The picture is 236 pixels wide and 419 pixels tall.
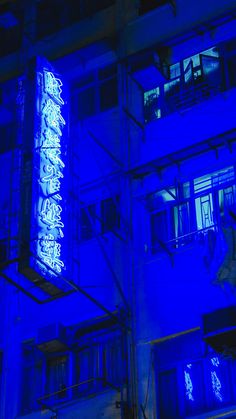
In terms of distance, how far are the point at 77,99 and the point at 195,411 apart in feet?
25.4

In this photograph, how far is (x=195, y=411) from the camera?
1326 cm

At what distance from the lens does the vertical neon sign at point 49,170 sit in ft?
45.2

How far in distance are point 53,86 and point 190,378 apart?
238 inches

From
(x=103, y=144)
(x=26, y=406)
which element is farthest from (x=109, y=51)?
(x=26, y=406)

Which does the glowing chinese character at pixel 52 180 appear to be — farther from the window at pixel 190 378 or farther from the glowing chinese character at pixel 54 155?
the window at pixel 190 378

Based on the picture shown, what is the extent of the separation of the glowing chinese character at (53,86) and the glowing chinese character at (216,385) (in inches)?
230

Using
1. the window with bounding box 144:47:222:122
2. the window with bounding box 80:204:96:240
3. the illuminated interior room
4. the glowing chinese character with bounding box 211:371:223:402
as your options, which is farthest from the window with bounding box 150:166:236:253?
the glowing chinese character with bounding box 211:371:223:402

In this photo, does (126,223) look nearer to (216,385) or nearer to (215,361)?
(215,361)

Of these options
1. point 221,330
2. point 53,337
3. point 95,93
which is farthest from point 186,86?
point 221,330

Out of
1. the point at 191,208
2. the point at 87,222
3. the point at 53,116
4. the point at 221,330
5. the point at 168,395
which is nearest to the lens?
the point at 221,330

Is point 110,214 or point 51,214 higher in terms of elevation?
point 110,214

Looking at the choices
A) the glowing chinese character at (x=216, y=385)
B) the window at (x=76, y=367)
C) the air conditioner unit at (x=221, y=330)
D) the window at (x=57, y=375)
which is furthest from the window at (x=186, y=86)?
the glowing chinese character at (x=216, y=385)

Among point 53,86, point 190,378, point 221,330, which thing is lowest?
point 190,378

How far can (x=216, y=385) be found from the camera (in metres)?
13.3
